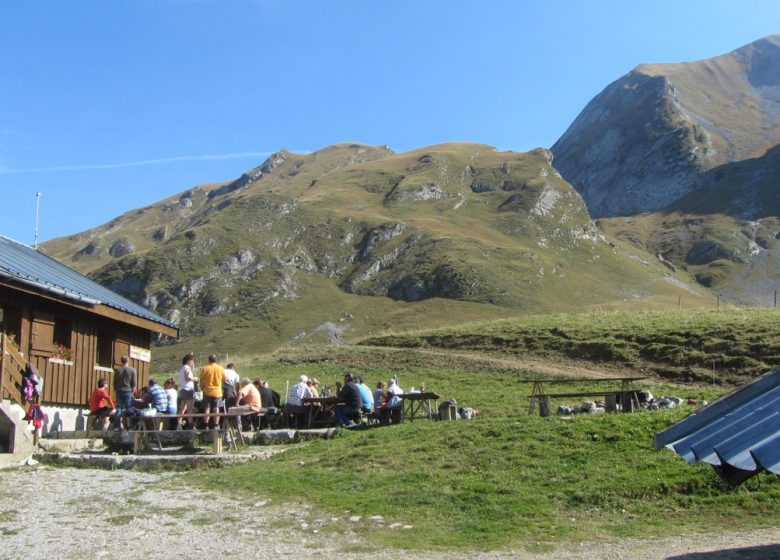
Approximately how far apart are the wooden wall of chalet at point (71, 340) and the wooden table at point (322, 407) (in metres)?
5.76

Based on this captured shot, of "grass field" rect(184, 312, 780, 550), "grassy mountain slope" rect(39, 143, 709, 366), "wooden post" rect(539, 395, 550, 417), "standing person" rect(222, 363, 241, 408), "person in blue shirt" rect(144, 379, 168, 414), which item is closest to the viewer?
"grass field" rect(184, 312, 780, 550)

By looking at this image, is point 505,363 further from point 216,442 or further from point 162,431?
point 162,431

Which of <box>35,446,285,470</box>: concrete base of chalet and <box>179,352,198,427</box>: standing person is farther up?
<box>179,352,198,427</box>: standing person

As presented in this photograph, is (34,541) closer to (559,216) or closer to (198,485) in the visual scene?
(198,485)

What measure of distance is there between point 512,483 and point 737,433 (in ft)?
21.7

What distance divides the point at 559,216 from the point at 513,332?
431 feet

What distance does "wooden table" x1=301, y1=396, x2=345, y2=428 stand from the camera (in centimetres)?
2003

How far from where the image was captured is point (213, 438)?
1675 cm

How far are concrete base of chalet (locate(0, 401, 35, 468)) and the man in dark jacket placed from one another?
23.3 feet

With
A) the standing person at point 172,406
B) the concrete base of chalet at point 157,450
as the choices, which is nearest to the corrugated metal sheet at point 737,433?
the concrete base of chalet at point 157,450

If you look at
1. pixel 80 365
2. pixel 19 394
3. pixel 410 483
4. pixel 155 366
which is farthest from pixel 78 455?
pixel 155 366

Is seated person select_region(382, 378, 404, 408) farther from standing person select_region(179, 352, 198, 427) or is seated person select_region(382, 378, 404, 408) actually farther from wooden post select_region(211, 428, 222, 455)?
standing person select_region(179, 352, 198, 427)

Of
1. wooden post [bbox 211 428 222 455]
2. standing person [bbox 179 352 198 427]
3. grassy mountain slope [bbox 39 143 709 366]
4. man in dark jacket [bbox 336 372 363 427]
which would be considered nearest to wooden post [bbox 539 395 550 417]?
man in dark jacket [bbox 336 372 363 427]

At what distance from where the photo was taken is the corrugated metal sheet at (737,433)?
5.50 m
